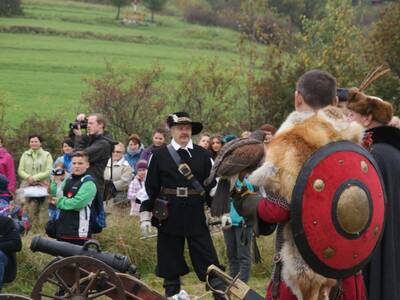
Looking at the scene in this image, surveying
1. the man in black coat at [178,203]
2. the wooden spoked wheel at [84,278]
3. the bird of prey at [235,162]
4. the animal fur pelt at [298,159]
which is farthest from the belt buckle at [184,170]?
the animal fur pelt at [298,159]

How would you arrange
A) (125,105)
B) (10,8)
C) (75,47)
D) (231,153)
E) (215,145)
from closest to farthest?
(231,153) → (215,145) → (125,105) → (75,47) → (10,8)

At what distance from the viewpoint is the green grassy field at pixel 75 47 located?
100ft

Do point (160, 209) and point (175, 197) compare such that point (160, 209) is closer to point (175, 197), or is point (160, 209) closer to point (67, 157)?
point (175, 197)

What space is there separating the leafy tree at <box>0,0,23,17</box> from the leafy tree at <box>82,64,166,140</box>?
28.6m

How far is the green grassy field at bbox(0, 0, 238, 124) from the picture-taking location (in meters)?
30.6

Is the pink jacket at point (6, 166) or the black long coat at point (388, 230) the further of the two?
the pink jacket at point (6, 166)

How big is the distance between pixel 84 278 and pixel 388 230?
269 cm

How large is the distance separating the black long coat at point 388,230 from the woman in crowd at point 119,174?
7620 millimetres

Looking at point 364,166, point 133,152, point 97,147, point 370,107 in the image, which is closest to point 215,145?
point 133,152

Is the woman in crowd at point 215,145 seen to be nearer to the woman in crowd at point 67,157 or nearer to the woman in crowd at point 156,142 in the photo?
the woman in crowd at point 156,142

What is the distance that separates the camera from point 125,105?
719 inches

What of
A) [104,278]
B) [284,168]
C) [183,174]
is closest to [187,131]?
[183,174]

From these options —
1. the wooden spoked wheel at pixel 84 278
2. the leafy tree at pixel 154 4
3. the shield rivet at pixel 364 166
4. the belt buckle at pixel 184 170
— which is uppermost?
the shield rivet at pixel 364 166

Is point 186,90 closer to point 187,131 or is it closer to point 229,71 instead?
point 229,71
